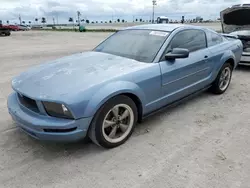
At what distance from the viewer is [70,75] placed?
2.83 m

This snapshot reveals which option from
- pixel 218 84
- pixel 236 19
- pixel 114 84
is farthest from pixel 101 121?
pixel 236 19

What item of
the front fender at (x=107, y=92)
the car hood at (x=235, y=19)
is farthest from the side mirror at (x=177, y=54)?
the car hood at (x=235, y=19)

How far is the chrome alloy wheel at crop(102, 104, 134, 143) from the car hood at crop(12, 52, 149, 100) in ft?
1.44

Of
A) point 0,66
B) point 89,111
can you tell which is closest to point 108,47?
point 89,111

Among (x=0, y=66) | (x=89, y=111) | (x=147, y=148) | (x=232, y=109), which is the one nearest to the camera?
(x=89, y=111)

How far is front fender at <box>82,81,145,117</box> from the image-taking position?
248 cm

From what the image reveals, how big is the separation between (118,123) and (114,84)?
55 centimetres

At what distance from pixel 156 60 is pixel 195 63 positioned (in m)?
0.95

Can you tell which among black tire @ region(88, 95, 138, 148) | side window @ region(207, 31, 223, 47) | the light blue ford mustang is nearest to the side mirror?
the light blue ford mustang

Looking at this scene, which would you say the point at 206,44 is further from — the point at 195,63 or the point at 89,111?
the point at 89,111

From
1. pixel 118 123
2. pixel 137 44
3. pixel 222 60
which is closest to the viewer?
pixel 118 123

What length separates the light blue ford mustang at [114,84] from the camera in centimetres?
248

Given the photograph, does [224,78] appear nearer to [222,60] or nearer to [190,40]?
[222,60]

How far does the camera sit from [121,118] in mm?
2922
